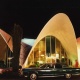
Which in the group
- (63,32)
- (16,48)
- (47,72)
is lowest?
(47,72)

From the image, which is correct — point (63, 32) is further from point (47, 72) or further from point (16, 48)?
point (47, 72)

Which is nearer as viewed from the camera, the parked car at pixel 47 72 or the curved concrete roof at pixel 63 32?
the parked car at pixel 47 72

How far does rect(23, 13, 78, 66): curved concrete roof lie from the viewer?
1190 inches

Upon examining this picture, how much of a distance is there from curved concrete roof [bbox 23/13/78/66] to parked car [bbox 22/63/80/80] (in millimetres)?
9627

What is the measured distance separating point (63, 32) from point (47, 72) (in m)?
13.4

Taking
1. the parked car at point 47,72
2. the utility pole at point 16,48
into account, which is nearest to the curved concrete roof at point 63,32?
the utility pole at point 16,48

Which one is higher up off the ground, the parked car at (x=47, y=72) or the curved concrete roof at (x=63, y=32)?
the curved concrete roof at (x=63, y=32)

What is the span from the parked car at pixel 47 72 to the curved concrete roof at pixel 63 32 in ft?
31.6

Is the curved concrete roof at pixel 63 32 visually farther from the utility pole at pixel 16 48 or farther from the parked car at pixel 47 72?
the parked car at pixel 47 72

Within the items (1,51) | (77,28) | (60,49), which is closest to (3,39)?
(1,51)

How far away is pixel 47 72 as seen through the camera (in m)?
20.0

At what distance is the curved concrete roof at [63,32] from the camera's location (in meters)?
30.2

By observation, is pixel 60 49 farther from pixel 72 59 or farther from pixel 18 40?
pixel 18 40

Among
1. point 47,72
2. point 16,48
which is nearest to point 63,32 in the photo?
point 16,48
